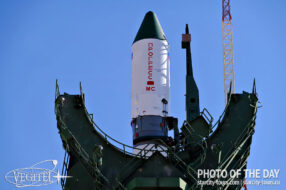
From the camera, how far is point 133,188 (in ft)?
97.2

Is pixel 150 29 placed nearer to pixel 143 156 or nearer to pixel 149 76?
pixel 149 76

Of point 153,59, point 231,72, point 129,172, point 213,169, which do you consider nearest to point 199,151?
point 213,169

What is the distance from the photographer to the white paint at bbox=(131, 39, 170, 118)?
1366 inches

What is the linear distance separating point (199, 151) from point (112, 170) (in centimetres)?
456

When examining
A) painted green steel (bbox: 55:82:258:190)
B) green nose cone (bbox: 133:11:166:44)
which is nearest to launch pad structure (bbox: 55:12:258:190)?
painted green steel (bbox: 55:82:258:190)

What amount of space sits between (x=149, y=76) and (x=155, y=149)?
4.35 meters

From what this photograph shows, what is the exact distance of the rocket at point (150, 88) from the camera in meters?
34.3

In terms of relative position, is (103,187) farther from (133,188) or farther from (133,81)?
(133,81)

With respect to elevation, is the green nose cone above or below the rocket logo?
above

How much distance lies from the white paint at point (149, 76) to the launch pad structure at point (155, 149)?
0.08m

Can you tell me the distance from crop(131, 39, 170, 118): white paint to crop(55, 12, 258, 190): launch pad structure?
0.26 feet

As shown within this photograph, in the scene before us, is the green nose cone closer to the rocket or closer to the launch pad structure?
the rocket

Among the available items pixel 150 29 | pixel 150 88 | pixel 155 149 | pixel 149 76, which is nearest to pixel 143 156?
pixel 155 149

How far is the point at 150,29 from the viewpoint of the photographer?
37.3 meters
